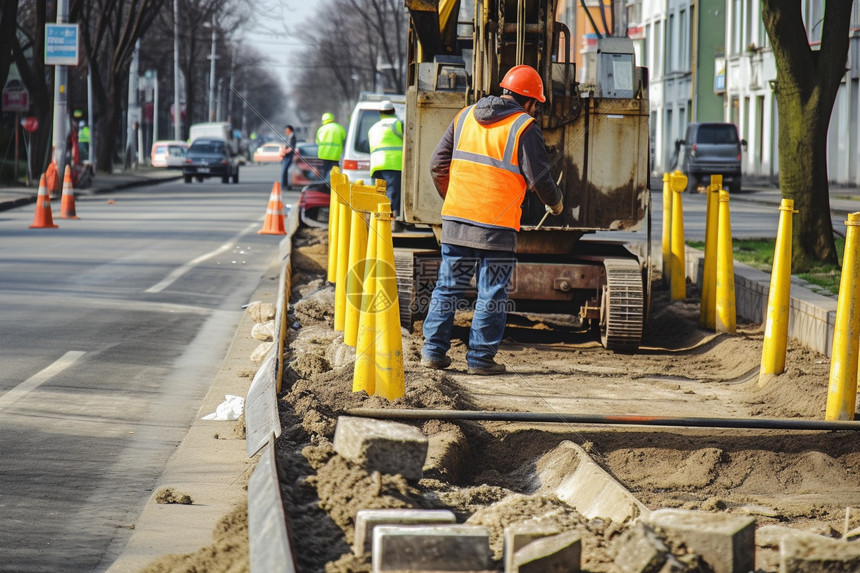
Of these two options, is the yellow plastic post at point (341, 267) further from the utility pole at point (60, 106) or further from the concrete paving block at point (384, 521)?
the utility pole at point (60, 106)

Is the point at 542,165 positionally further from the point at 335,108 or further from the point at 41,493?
the point at 335,108

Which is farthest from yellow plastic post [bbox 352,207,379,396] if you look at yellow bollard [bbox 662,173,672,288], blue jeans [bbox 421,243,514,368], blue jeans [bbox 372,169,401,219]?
blue jeans [bbox 372,169,401,219]

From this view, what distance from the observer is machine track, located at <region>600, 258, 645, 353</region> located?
940 cm

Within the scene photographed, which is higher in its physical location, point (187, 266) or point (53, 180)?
point (53, 180)

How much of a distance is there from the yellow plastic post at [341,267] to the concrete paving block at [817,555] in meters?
5.04

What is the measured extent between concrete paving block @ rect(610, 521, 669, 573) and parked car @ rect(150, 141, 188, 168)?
60.4 meters

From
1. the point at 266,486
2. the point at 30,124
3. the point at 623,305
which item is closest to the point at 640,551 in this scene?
the point at 266,486

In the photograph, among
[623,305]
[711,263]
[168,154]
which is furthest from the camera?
[168,154]

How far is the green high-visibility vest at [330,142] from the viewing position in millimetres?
19953

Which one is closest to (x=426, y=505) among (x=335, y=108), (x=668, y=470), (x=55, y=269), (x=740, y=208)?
(x=668, y=470)

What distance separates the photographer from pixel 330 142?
20250 millimetres

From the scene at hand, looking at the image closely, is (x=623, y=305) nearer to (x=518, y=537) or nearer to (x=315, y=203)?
(x=518, y=537)

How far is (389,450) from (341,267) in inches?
204

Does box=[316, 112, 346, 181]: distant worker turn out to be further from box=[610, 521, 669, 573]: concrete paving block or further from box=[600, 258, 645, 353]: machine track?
box=[610, 521, 669, 573]: concrete paving block
